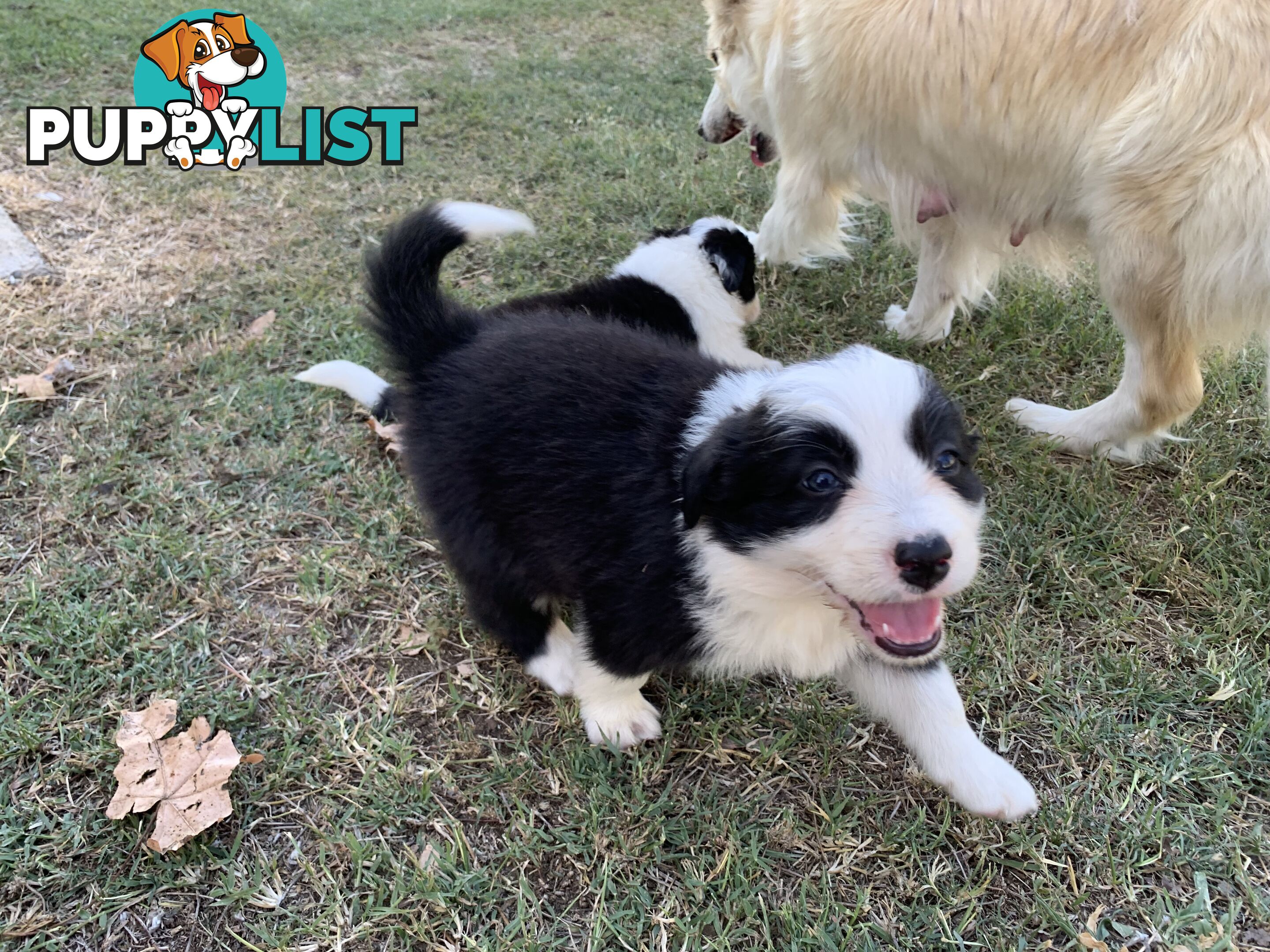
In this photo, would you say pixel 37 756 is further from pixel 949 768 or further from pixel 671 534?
pixel 949 768

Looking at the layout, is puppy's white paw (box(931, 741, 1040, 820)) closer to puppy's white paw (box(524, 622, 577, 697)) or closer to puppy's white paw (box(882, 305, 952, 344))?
puppy's white paw (box(524, 622, 577, 697))

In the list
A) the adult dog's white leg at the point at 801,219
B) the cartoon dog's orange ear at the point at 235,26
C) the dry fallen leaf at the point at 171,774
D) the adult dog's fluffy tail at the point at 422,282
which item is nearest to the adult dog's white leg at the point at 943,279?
the adult dog's white leg at the point at 801,219

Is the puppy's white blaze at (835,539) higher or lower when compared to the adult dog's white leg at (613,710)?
higher

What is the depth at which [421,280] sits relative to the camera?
207 cm

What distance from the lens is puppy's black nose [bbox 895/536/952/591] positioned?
135 centimetres

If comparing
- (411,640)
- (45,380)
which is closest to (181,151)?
(45,380)

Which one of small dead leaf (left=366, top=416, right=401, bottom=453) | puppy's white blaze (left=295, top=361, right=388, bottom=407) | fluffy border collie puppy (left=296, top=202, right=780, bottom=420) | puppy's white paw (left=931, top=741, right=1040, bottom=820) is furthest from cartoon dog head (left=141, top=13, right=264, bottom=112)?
puppy's white paw (left=931, top=741, right=1040, bottom=820)

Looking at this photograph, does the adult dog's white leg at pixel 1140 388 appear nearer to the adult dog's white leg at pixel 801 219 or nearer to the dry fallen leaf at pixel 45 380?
the adult dog's white leg at pixel 801 219

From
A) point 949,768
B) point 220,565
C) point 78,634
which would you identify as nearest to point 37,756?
point 78,634

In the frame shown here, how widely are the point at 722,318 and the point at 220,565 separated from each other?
1.91 metres

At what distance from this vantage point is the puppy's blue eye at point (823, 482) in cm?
147

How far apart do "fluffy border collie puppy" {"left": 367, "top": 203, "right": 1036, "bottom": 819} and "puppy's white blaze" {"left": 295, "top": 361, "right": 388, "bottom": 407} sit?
75 centimetres

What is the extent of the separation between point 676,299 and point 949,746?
74.7 inches

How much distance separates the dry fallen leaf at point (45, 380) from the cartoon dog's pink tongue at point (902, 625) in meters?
2.94
